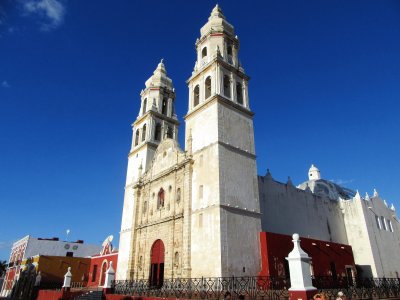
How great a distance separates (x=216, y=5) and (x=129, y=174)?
19.0 m

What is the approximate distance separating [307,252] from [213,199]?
320 inches

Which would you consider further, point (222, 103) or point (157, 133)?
point (157, 133)

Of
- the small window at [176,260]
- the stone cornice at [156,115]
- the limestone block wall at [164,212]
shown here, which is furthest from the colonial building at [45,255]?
the small window at [176,260]

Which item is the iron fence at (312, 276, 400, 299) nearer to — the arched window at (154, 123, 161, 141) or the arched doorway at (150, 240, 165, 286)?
the arched doorway at (150, 240, 165, 286)

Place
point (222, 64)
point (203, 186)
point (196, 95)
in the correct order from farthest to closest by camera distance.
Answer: point (196, 95), point (222, 64), point (203, 186)

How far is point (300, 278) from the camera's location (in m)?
9.74

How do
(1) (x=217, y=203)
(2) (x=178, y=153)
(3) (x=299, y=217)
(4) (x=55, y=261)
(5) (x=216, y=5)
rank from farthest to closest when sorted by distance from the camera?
1. (4) (x=55, y=261)
2. (5) (x=216, y=5)
3. (3) (x=299, y=217)
4. (2) (x=178, y=153)
5. (1) (x=217, y=203)

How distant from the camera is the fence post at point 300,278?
31.2 ft

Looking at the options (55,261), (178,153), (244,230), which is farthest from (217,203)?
(55,261)

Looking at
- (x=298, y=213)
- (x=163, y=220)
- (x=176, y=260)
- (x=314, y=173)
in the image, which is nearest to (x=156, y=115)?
(x=163, y=220)

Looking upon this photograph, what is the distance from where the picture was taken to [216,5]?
100ft

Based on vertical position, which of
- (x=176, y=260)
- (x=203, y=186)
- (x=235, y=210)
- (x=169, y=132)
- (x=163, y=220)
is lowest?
(x=176, y=260)

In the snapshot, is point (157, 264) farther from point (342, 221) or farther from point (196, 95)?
point (342, 221)

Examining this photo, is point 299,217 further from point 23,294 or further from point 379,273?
point 23,294
